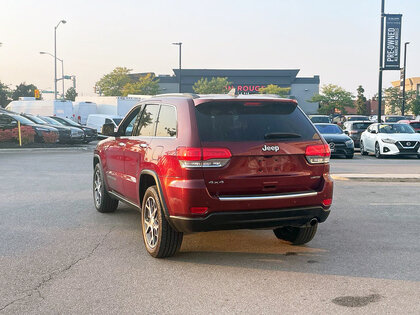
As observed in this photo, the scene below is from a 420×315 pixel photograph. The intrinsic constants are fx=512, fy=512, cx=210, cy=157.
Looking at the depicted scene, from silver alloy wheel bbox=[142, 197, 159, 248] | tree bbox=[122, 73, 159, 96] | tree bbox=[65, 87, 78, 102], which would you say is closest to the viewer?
silver alloy wheel bbox=[142, 197, 159, 248]

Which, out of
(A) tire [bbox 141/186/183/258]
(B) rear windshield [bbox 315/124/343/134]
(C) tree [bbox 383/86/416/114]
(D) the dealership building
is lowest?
(A) tire [bbox 141/186/183/258]

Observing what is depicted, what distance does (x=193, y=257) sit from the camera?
5.70 meters

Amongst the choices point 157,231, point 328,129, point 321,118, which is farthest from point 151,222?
point 321,118

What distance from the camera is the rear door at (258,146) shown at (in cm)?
511

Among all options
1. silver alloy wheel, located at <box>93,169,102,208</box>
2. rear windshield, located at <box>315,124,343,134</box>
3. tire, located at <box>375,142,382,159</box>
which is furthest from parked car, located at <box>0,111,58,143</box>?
silver alloy wheel, located at <box>93,169,102,208</box>

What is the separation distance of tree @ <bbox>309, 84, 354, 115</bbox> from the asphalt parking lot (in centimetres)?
6576

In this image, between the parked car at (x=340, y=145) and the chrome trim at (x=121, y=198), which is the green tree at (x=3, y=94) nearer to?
the parked car at (x=340, y=145)

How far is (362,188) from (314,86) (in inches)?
3313

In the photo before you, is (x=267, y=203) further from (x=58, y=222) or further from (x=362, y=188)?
(x=362, y=188)

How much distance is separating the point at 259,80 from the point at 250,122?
293 ft

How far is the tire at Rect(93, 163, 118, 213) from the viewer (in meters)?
8.05

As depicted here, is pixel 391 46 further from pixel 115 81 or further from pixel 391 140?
pixel 115 81

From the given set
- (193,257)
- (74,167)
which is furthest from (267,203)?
(74,167)

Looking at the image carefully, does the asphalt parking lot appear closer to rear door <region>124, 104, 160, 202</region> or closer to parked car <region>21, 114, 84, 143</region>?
rear door <region>124, 104, 160, 202</region>
